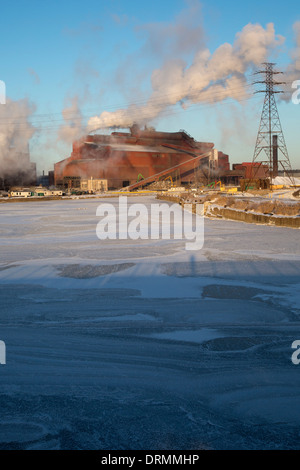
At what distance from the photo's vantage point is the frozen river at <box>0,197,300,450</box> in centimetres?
224

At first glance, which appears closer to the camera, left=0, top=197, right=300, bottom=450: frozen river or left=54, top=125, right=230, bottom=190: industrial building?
left=0, top=197, right=300, bottom=450: frozen river

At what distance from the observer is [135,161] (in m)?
76.4

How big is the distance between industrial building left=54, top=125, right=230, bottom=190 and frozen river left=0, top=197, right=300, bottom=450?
2466 inches

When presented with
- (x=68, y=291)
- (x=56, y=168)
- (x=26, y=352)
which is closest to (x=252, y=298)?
(x=68, y=291)

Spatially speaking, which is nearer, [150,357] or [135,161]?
[150,357]

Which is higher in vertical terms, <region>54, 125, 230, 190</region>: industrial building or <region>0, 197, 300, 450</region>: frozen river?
<region>54, 125, 230, 190</region>: industrial building

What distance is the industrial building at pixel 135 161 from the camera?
71500 mm

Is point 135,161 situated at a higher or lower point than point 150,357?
higher

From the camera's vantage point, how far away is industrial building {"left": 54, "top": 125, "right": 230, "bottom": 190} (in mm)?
71500

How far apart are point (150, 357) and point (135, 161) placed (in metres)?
74.4

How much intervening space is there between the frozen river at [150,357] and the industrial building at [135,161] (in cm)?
6264

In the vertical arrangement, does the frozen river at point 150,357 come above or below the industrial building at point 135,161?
below

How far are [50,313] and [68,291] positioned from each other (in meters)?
0.89
